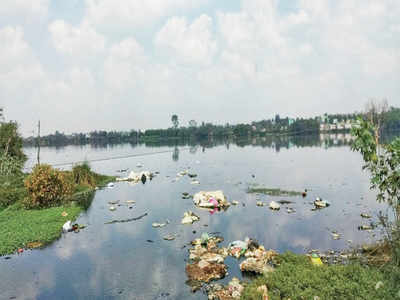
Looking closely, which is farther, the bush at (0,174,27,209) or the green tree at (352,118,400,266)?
the bush at (0,174,27,209)

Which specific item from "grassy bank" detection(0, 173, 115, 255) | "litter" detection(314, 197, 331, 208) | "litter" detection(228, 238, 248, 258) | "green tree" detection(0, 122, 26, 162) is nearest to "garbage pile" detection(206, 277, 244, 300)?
"litter" detection(228, 238, 248, 258)

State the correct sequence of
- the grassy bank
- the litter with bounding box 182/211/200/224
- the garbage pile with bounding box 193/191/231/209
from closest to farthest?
the grassy bank, the litter with bounding box 182/211/200/224, the garbage pile with bounding box 193/191/231/209

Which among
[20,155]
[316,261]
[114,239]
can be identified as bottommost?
[114,239]

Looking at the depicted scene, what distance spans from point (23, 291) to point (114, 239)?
429 cm

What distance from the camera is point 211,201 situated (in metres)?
16.5

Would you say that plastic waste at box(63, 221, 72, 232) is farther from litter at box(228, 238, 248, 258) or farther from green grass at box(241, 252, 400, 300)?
green grass at box(241, 252, 400, 300)

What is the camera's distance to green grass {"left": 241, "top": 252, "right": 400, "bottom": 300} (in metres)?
5.93

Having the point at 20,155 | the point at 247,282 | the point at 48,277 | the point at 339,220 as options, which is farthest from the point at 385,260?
the point at 20,155

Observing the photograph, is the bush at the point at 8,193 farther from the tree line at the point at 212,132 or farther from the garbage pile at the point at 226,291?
the tree line at the point at 212,132

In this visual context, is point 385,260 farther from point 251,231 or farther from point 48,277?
point 48,277

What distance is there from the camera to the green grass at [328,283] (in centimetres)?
593

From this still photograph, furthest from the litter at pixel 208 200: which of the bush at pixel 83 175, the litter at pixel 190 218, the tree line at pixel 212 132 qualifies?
the tree line at pixel 212 132

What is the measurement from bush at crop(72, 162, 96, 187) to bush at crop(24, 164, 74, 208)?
6701 millimetres

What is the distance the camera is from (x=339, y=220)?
13.0 m
